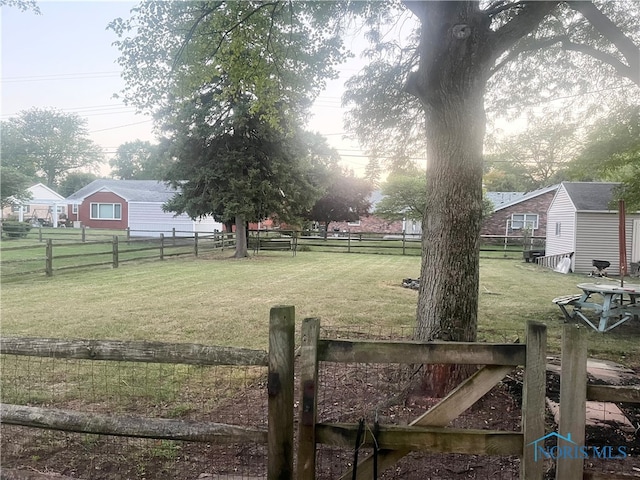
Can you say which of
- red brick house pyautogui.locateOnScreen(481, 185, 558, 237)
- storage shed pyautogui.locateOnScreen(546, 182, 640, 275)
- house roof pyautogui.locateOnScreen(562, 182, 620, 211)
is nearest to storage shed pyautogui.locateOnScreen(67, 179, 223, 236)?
red brick house pyautogui.locateOnScreen(481, 185, 558, 237)

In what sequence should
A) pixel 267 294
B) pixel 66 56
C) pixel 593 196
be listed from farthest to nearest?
pixel 593 196, pixel 66 56, pixel 267 294

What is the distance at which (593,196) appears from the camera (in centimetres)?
1831

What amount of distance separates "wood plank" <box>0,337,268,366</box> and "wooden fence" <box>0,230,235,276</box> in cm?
954

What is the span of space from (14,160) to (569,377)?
7103cm

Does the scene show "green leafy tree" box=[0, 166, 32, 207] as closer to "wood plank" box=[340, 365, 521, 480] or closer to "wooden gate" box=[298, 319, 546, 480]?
"wooden gate" box=[298, 319, 546, 480]

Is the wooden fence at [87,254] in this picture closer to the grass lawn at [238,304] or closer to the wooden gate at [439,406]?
the grass lawn at [238,304]

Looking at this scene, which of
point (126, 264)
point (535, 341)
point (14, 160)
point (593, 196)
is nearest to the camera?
point (535, 341)

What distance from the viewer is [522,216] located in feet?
102

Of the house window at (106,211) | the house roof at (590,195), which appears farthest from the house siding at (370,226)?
the house roof at (590,195)

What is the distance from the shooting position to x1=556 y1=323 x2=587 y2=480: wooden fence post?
7.00 feet

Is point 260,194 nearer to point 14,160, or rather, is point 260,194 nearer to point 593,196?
point 593,196

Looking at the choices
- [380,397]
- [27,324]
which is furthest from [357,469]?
[27,324]

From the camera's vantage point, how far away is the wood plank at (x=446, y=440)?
2.16m

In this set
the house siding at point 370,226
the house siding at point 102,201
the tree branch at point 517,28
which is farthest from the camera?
the house siding at point 370,226
